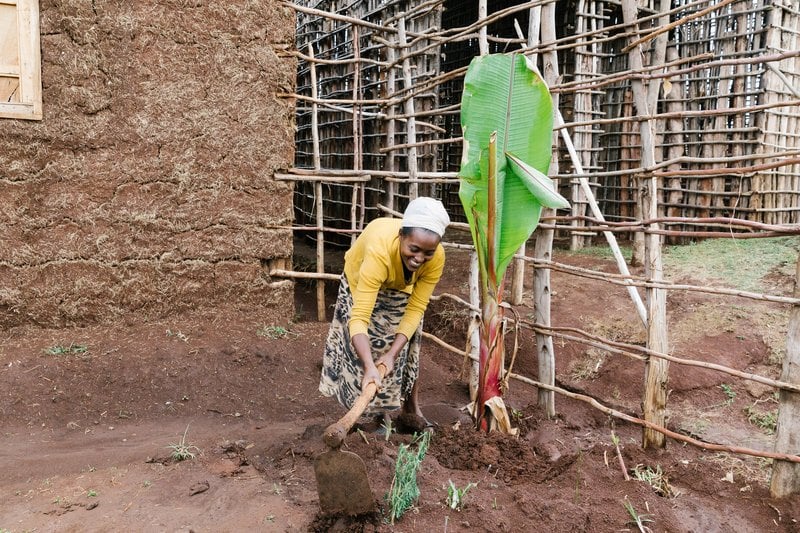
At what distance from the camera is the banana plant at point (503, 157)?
2.66 m

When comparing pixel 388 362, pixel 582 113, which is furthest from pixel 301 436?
pixel 582 113

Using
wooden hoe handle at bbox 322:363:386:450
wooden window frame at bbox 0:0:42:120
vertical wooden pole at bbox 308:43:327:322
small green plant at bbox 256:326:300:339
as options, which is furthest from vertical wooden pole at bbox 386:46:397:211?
wooden hoe handle at bbox 322:363:386:450

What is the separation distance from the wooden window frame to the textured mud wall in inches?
2.0

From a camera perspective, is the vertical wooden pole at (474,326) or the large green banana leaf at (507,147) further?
the vertical wooden pole at (474,326)

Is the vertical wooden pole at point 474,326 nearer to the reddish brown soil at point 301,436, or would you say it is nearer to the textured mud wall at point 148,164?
the reddish brown soil at point 301,436

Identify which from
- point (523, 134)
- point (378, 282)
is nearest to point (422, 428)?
point (378, 282)

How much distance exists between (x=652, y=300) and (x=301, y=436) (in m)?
1.78

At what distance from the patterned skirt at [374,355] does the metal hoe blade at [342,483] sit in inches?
29.3

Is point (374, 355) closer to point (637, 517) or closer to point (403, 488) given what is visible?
point (403, 488)

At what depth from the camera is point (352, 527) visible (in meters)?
2.19

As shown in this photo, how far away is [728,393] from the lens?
3.87m

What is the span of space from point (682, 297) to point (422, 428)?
263 cm

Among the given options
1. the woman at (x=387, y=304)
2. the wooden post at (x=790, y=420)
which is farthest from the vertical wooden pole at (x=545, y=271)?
the wooden post at (x=790, y=420)

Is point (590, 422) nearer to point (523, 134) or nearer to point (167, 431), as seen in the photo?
point (523, 134)
